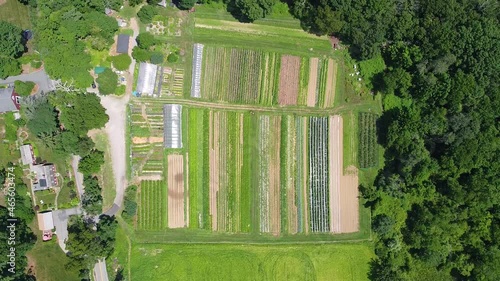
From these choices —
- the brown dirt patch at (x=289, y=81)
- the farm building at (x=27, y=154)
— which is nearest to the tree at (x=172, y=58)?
the brown dirt patch at (x=289, y=81)

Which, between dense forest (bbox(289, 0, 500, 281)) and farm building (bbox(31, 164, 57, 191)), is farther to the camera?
dense forest (bbox(289, 0, 500, 281))

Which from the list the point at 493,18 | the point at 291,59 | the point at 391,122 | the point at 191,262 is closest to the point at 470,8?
the point at 493,18

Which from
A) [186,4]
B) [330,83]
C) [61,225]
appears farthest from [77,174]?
[330,83]

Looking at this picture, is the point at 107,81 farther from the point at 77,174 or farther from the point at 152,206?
the point at 152,206

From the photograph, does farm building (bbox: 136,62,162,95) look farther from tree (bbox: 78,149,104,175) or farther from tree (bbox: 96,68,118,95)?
tree (bbox: 78,149,104,175)

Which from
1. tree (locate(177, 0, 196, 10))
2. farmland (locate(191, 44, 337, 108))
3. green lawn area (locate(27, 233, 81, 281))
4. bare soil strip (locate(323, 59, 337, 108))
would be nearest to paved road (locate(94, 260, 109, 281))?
green lawn area (locate(27, 233, 81, 281))

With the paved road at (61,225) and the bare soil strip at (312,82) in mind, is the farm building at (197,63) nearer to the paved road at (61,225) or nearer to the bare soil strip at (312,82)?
the bare soil strip at (312,82)
